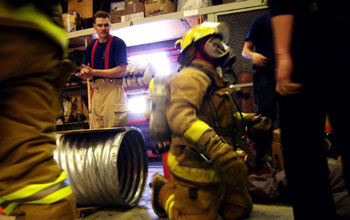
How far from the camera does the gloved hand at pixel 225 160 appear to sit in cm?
164

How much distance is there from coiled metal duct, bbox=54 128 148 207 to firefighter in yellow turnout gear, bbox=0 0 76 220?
1.54 meters

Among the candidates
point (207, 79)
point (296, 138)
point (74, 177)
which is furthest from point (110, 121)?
point (296, 138)

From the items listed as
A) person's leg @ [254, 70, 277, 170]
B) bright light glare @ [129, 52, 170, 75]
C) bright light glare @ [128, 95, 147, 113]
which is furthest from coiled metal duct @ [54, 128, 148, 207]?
bright light glare @ [128, 95, 147, 113]

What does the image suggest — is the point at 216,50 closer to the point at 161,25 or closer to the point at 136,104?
the point at 161,25

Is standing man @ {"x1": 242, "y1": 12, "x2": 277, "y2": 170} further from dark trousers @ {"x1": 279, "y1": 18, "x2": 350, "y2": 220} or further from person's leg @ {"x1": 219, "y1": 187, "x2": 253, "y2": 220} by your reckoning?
dark trousers @ {"x1": 279, "y1": 18, "x2": 350, "y2": 220}

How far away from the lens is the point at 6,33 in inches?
32.7

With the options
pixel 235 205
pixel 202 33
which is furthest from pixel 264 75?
pixel 235 205

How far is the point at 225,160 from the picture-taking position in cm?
164

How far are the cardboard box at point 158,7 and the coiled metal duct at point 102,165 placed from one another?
92.9 inches

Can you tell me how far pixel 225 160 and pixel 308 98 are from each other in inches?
28.8

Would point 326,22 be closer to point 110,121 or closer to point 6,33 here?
point 6,33

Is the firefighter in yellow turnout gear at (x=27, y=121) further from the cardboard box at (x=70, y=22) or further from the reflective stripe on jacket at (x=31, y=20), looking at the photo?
the cardboard box at (x=70, y=22)

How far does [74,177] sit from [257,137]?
1.76 m

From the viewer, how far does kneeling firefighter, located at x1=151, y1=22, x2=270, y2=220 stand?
1.69 m
